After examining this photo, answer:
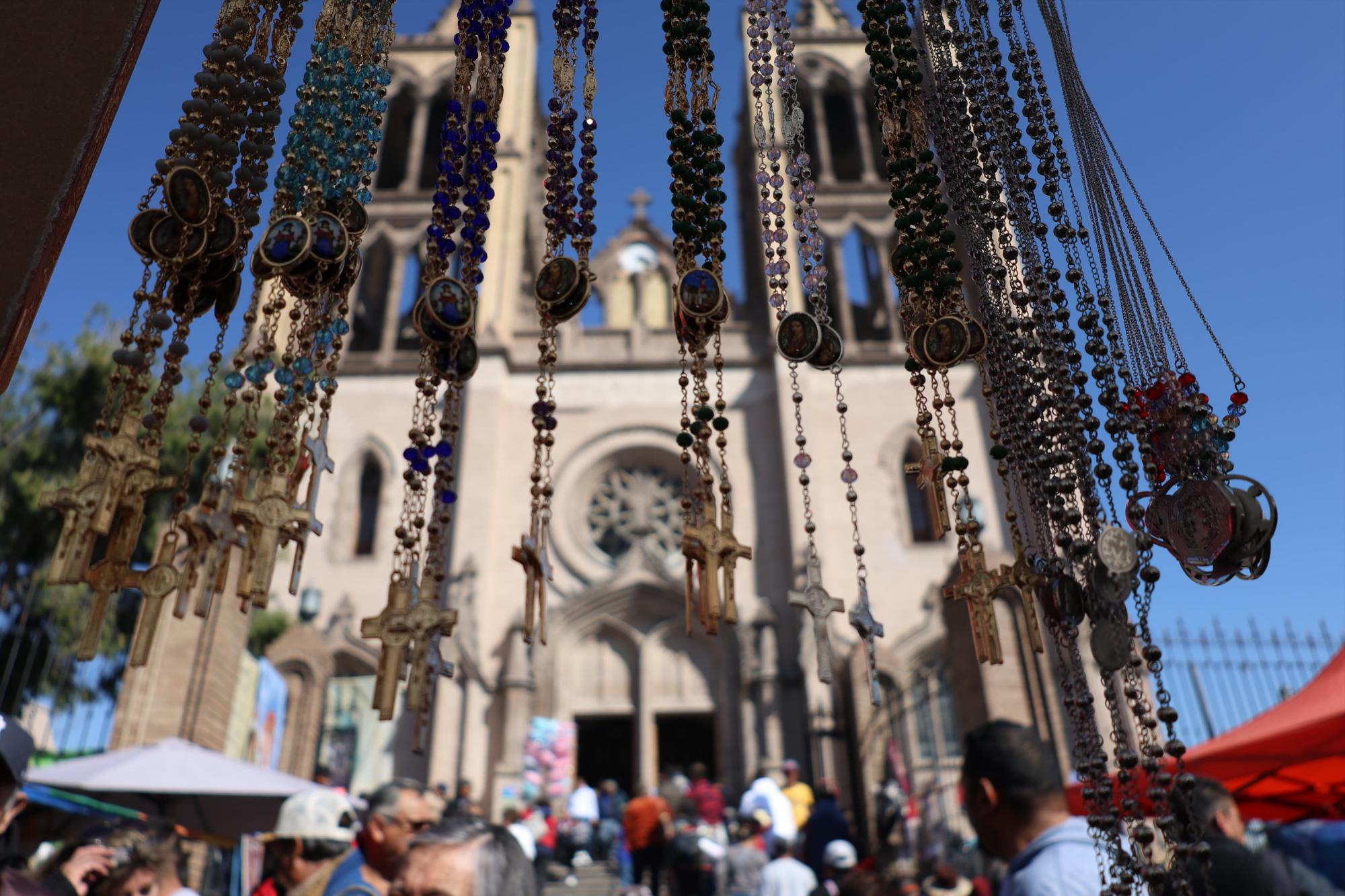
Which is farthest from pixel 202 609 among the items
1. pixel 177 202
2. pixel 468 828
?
pixel 177 202

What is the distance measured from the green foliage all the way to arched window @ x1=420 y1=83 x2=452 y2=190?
995 cm

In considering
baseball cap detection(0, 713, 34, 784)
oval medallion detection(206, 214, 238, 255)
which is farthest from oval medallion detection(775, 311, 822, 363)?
baseball cap detection(0, 713, 34, 784)

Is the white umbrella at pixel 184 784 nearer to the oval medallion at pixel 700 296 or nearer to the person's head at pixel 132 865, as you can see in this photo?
the person's head at pixel 132 865

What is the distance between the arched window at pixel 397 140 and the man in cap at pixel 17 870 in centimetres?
1952

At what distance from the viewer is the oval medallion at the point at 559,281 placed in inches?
108

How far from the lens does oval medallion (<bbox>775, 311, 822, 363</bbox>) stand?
8.96ft

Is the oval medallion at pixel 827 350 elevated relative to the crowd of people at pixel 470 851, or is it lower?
elevated

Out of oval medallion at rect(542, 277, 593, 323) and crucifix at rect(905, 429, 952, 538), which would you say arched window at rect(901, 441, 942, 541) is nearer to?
crucifix at rect(905, 429, 952, 538)

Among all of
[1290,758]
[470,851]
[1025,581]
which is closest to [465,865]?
[470,851]

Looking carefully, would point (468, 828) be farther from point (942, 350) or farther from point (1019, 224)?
point (1019, 224)

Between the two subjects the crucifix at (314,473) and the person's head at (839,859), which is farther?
the person's head at (839,859)

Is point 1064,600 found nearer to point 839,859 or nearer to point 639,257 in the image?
point 839,859

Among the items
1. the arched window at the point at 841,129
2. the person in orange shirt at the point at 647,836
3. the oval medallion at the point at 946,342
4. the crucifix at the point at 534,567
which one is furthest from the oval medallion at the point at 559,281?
the arched window at the point at 841,129

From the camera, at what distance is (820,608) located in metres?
2.76
